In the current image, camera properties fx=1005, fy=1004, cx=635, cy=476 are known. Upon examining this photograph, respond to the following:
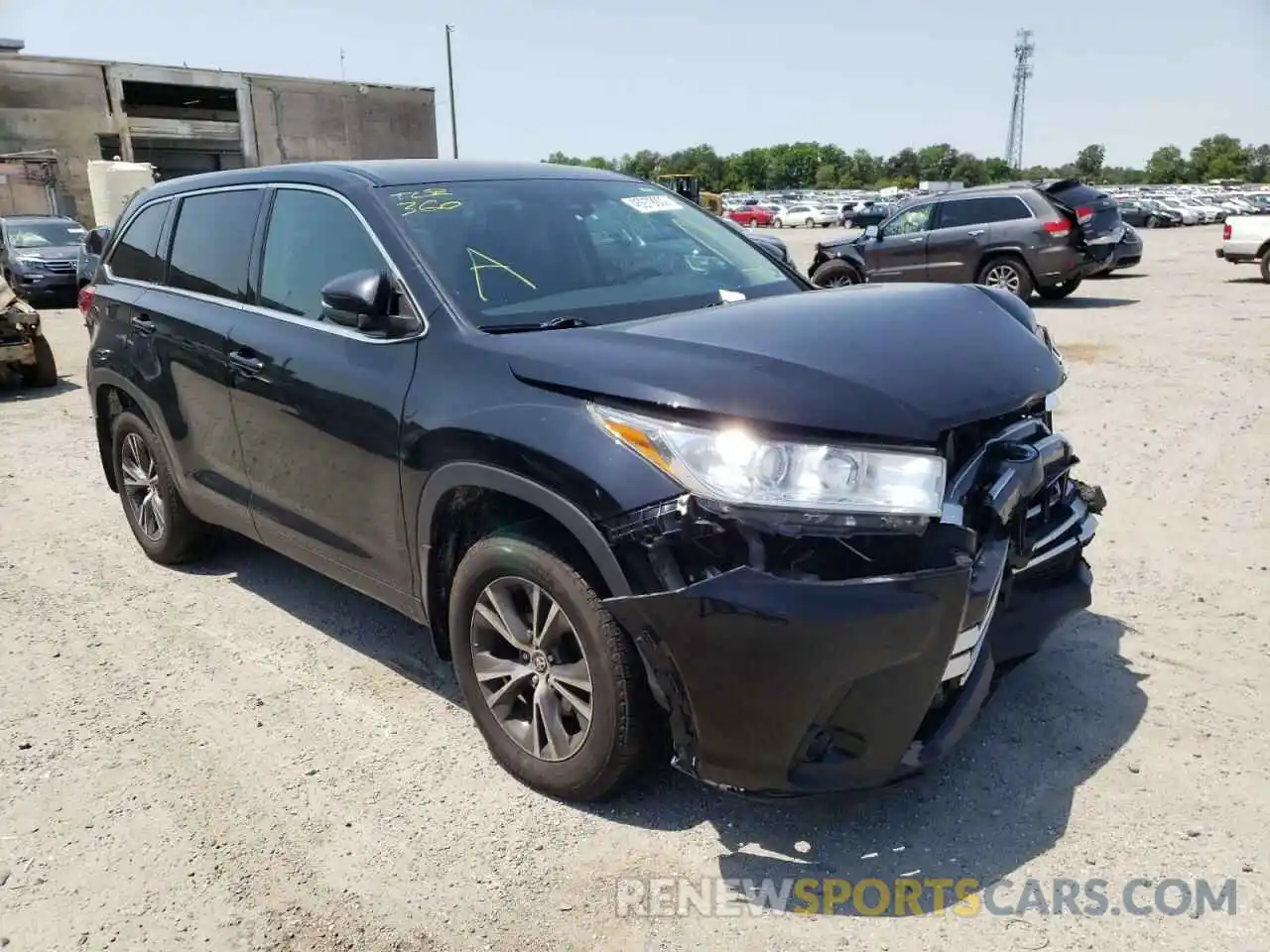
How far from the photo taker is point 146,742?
3.47 meters

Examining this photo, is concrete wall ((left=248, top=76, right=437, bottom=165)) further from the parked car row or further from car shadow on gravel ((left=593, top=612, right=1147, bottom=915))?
car shadow on gravel ((left=593, top=612, right=1147, bottom=915))

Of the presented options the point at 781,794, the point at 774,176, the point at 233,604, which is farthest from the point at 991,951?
the point at 774,176

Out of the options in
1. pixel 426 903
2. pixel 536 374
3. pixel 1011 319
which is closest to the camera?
pixel 426 903

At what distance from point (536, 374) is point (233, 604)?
258cm

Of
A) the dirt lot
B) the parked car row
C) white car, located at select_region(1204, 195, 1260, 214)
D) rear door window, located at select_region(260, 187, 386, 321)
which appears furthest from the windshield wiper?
white car, located at select_region(1204, 195, 1260, 214)

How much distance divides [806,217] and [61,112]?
36326 millimetres

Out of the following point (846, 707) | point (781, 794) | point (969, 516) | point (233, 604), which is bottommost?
point (233, 604)

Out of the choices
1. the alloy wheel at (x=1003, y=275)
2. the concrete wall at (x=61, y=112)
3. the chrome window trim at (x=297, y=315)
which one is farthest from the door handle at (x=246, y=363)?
the concrete wall at (x=61, y=112)

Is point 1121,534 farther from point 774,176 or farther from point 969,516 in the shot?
point 774,176

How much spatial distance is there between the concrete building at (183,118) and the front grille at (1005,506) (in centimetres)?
4201

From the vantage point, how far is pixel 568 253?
11.8 ft

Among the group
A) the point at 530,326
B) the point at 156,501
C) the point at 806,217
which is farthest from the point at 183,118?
the point at 530,326

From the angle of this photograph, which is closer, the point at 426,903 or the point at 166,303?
the point at 426,903

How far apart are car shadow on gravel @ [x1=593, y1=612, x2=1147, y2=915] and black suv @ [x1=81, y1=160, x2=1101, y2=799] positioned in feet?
1.10
